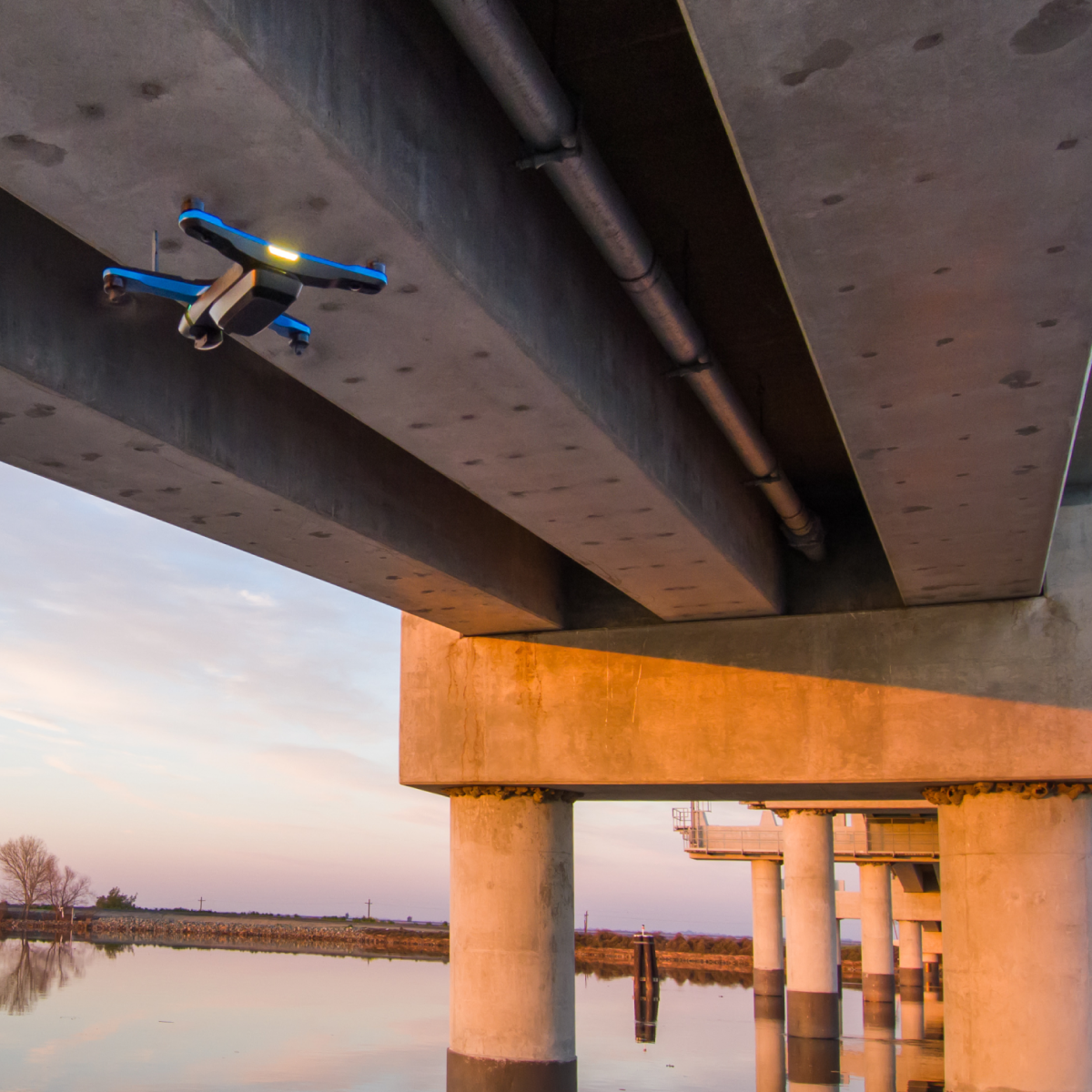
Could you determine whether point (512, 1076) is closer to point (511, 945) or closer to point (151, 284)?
point (511, 945)

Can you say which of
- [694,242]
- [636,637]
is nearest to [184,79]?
[694,242]

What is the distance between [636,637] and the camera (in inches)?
550

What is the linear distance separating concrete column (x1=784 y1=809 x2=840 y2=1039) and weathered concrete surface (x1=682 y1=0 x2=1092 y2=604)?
984 inches

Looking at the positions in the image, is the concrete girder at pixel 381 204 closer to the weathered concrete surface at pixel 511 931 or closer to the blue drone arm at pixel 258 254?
the blue drone arm at pixel 258 254

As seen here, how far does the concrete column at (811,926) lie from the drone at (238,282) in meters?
29.5

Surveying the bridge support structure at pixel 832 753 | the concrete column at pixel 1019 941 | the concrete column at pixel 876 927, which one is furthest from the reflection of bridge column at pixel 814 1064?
the concrete column at pixel 1019 941

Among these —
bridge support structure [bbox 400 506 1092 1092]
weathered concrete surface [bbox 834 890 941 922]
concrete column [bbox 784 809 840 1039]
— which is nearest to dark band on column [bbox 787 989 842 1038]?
concrete column [bbox 784 809 840 1039]

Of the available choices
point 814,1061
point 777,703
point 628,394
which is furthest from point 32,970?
point 628,394

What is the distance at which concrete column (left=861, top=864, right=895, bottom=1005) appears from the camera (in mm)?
43031

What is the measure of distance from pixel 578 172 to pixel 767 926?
43.2 metres

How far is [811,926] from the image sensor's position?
104ft

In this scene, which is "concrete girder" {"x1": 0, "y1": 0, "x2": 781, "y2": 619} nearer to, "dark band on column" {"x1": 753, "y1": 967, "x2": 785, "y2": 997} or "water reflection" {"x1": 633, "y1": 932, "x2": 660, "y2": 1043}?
"water reflection" {"x1": 633, "y1": 932, "x2": 660, "y2": 1043}

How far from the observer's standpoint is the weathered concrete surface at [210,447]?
22.0ft

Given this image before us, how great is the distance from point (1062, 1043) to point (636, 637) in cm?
603
